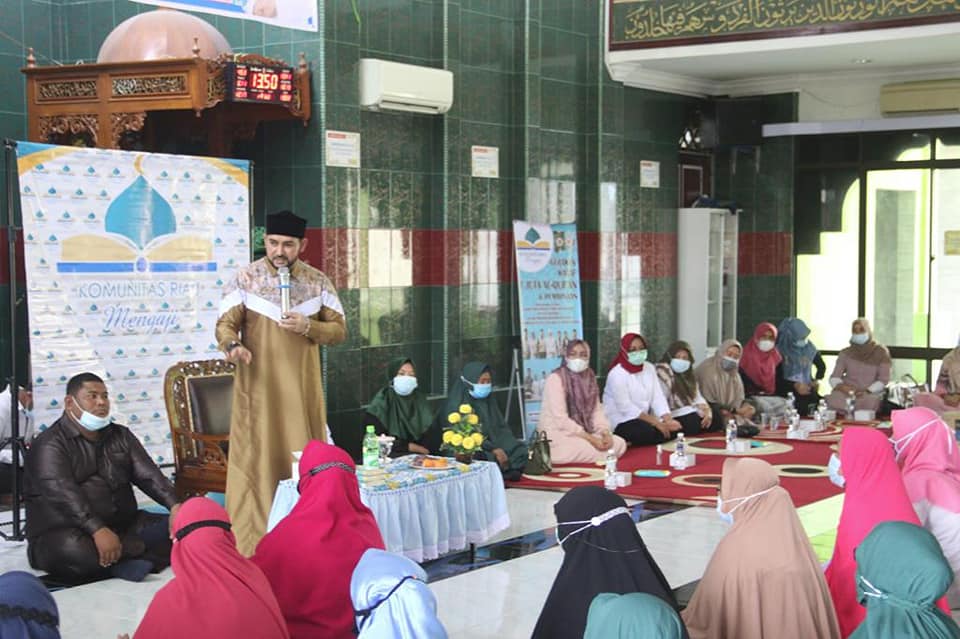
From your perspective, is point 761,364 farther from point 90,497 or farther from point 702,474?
point 90,497

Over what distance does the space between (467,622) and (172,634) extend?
2114 mm

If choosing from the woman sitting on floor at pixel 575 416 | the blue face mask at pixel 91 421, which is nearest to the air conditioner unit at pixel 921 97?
the woman sitting on floor at pixel 575 416

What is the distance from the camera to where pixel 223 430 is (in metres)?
7.59

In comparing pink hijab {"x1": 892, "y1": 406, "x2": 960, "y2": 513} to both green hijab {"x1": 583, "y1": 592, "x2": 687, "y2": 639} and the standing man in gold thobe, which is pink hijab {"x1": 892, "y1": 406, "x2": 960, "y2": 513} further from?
green hijab {"x1": 583, "y1": 592, "x2": 687, "y2": 639}

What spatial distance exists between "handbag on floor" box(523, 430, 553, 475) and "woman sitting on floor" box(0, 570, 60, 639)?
611 cm

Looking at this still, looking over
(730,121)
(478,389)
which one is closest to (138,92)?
(478,389)

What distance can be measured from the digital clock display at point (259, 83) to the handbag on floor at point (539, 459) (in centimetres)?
283

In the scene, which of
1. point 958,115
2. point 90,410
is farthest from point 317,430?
point 958,115

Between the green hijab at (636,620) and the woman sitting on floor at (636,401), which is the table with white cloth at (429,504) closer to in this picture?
the green hijab at (636,620)

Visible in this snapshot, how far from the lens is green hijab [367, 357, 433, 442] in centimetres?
A: 873

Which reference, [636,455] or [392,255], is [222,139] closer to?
[392,255]

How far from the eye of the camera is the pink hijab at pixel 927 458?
17.8 ft

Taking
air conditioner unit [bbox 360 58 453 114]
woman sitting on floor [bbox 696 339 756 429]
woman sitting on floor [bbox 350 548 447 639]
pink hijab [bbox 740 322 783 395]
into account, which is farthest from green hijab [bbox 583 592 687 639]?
pink hijab [bbox 740 322 783 395]

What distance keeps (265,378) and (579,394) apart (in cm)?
398
